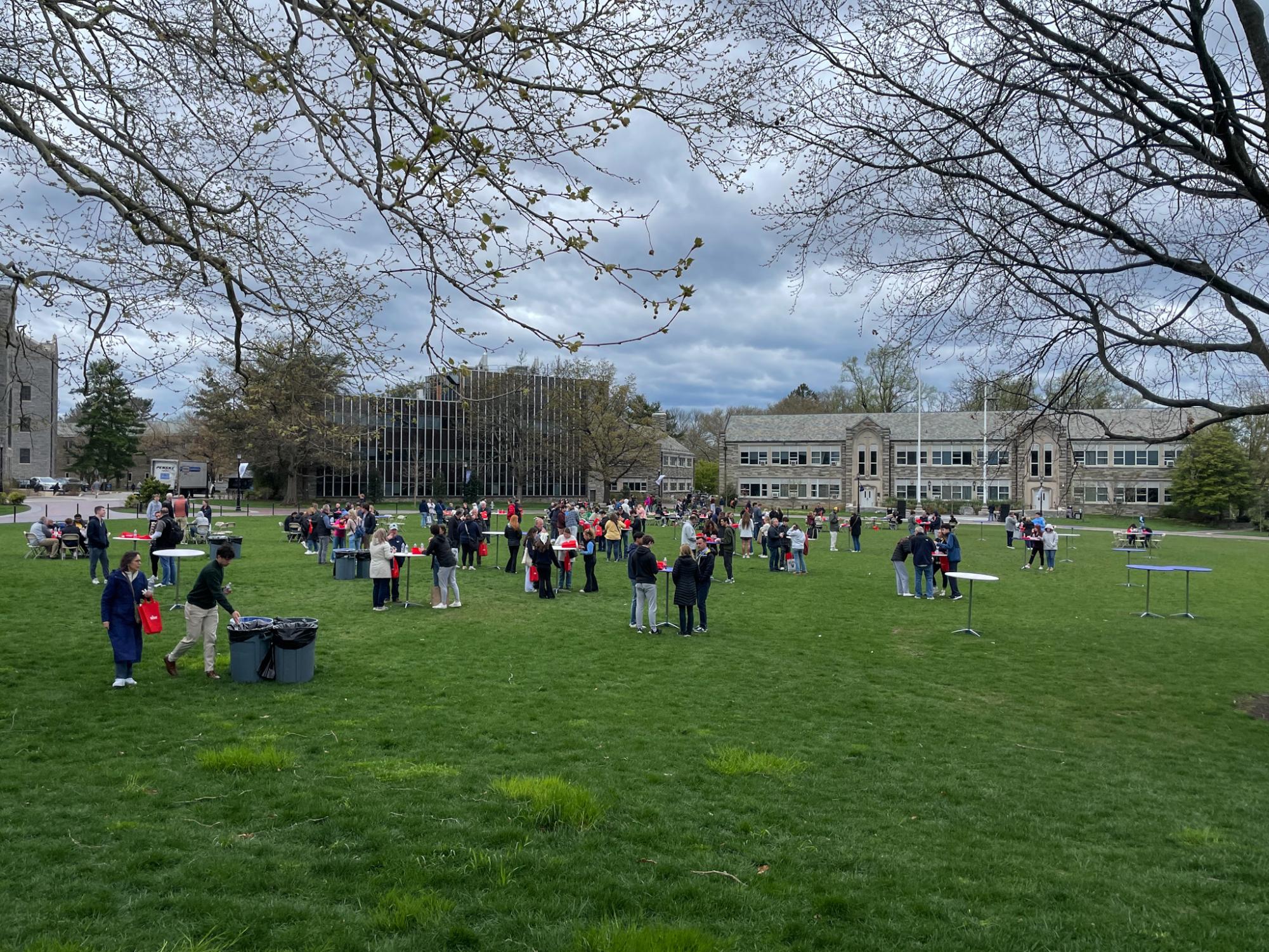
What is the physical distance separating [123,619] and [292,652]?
6.53 ft

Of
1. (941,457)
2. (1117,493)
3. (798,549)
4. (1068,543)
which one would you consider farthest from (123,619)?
(1117,493)

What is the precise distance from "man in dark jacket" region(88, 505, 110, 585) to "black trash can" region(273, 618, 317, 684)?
1094 cm

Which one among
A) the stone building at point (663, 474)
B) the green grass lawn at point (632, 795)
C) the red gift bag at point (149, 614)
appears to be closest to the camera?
the green grass lawn at point (632, 795)

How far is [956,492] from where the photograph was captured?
7731 cm

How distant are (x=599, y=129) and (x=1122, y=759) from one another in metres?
8.28

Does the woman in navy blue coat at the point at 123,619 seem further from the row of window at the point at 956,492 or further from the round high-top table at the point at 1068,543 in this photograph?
the row of window at the point at 956,492

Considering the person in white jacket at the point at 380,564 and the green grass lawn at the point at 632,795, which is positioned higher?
the person in white jacket at the point at 380,564

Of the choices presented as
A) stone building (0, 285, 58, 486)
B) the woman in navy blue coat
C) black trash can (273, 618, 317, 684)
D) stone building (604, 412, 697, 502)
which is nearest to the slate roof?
stone building (604, 412, 697, 502)

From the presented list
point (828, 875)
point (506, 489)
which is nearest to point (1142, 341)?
point (828, 875)

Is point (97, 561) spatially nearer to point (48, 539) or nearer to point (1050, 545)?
point (48, 539)

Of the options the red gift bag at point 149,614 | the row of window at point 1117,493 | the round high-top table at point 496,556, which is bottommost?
the round high-top table at point 496,556

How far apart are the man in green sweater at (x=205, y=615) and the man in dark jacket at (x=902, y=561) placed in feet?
49.0

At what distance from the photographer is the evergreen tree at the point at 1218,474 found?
5753cm

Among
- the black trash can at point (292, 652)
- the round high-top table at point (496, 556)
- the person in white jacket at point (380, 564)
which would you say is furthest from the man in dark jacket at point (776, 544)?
the black trash can at point (292, 652)
